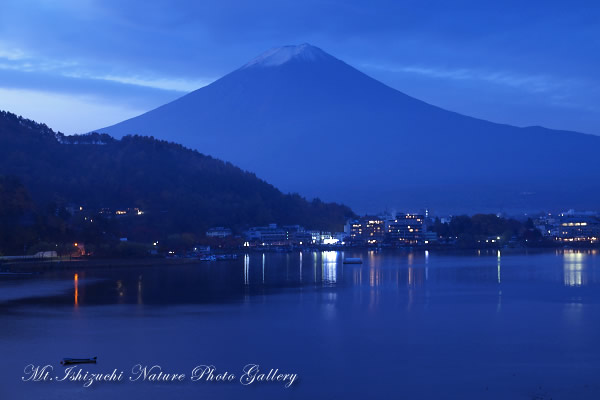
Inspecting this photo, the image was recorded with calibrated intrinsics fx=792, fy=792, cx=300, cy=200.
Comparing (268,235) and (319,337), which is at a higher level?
(268,235)

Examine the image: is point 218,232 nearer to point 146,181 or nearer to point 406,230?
point 146,181

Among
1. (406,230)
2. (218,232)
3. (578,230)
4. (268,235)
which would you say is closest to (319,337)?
(218,232)

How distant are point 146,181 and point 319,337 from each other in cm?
3651

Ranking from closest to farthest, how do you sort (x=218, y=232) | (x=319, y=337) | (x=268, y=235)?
(x=319, y=337), (x=218, y=232), (x=268, y=235)

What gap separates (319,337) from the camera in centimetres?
975

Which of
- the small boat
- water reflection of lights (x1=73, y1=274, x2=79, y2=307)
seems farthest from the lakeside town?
the small boat

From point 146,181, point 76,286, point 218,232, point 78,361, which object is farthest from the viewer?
point 146,181

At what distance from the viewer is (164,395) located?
6.93m

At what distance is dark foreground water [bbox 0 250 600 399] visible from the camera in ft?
23.6

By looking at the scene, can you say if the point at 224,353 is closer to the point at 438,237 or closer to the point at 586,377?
the point at 586,377

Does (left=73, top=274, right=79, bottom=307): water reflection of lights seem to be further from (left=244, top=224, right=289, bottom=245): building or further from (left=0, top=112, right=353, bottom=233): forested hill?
(left=244, top=224, right=289, bottom=245): building

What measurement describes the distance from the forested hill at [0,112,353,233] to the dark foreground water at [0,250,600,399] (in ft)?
72.3

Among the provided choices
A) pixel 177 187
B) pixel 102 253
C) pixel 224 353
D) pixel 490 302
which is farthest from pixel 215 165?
pixel 224 353

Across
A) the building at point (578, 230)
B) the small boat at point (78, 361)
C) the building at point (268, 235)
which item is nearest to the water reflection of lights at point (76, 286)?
the small boat at point (78, 361)
